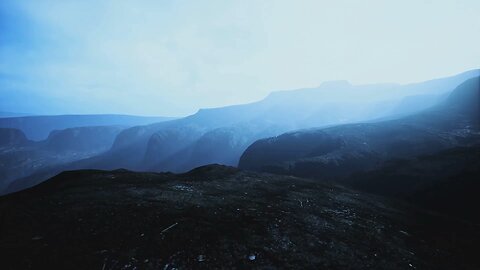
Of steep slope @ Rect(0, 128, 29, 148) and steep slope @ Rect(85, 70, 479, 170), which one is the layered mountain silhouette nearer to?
steep slope @ Rect(85, 70, 479, 170)

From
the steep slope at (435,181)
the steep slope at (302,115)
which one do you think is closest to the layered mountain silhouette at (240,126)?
the steep slope at (302,115)

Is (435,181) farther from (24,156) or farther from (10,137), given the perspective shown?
(10,137)

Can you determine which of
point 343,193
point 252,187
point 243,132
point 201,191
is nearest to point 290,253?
point 201,191

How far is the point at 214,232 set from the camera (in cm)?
1212

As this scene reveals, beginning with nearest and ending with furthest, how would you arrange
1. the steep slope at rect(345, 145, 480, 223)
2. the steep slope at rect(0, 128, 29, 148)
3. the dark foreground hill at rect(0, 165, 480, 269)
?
the dark foreground hill at rect(0, 165, 480, 269), the steep slope at rect(345, 145, 480, 223), the steep slope at rect(0, 128, 29, 148)

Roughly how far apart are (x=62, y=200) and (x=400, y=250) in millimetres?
17573

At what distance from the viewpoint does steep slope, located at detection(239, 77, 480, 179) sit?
46812 mm

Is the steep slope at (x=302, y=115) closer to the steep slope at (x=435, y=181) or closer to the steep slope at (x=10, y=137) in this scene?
the steep slope at (x=10, y=137)

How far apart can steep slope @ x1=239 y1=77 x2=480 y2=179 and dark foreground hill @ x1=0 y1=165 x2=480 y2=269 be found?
25459 millimetres

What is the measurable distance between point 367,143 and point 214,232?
5259 centimetres

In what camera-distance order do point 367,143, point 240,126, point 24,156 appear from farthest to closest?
1. point 24,156
2. point 240,126
3. point 367,143

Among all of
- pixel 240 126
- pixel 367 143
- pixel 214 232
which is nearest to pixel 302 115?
pixel 240 126

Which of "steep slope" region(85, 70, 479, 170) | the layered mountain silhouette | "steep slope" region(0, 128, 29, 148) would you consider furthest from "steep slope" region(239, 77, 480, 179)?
"steep slope" region(0, 128, 29, 148)

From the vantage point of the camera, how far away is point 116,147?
176 meters
